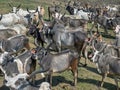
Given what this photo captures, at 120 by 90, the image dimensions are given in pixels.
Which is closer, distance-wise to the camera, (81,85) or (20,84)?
(20,84)

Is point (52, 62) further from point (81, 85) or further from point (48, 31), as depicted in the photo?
point (48, 31)

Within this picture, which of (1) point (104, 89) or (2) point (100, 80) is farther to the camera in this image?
(2) point (100, 80)

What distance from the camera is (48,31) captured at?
19875mm

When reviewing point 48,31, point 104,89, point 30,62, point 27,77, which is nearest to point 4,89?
point 30,62

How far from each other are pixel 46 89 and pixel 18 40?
8164 mm

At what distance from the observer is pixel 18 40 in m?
17.5

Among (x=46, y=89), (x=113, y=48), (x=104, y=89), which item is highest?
(x=46, y=89)

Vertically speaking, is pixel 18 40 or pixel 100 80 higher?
pixel 18 40

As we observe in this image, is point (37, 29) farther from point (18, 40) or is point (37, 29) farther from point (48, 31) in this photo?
point (18, 40)

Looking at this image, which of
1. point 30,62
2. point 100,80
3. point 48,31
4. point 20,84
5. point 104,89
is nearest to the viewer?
point 20,84

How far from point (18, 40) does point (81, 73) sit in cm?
379


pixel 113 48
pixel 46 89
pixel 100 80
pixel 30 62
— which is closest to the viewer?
pixel 46 89

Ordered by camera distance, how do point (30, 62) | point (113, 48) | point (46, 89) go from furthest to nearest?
point (113, 48), point (30, 62), point (46, 89)

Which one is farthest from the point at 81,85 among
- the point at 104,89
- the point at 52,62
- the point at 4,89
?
the point at 4,89
